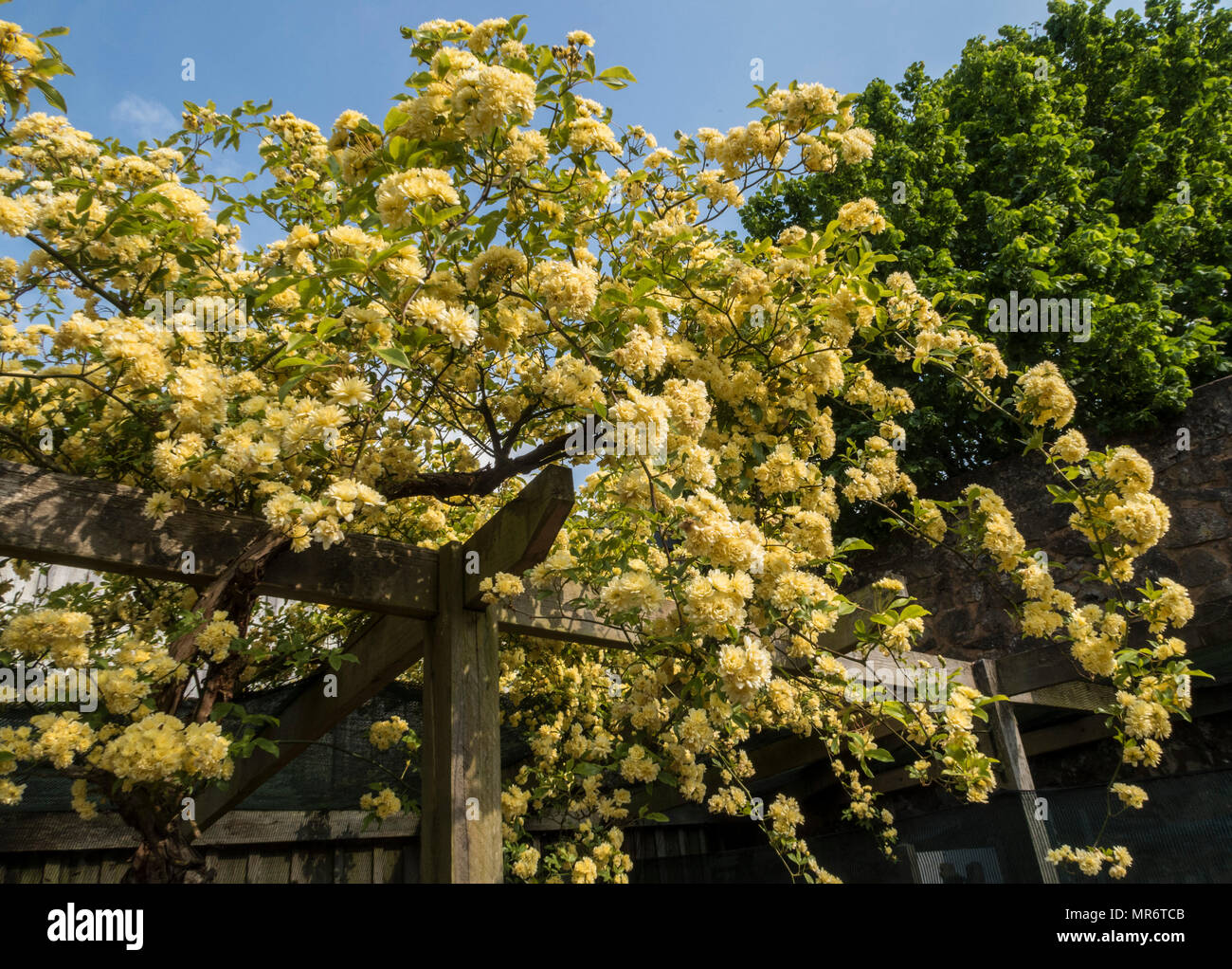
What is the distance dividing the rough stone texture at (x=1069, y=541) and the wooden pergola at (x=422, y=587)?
3021 mm

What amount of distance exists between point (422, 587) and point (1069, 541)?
4799 millimetres

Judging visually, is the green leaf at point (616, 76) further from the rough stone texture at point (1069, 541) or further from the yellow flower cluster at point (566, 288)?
the rough stone texture at point (1069, 541)

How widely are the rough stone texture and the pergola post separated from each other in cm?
303

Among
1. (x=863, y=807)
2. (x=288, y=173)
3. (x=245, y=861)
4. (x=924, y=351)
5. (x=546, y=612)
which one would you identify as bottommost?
(x=245, y=861)

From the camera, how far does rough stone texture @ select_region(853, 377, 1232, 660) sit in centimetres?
461

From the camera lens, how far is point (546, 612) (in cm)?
215

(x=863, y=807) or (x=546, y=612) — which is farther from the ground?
(x=546, y=612)

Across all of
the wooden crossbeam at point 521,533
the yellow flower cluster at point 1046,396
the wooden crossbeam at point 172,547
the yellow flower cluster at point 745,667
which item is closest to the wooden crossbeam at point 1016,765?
the yellow flower cluster at point 1046,396

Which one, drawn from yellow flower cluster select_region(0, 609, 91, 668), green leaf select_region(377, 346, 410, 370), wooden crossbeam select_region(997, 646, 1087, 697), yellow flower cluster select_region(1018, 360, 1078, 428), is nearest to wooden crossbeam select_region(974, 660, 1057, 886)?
wooden crossbeam select_region(997, 646, 1087, 697)
